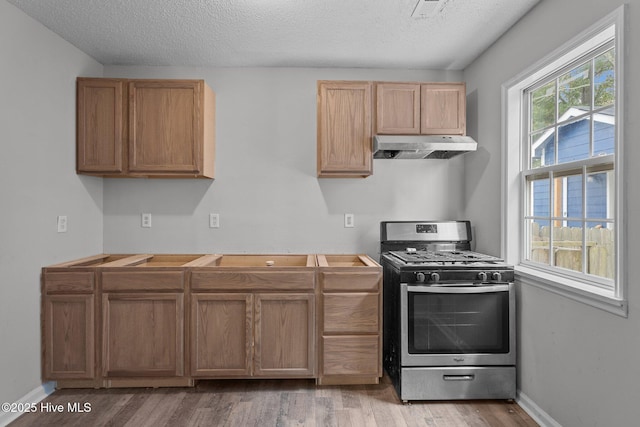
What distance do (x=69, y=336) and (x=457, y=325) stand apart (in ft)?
8.58

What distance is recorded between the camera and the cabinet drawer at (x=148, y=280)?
2773 millimetres

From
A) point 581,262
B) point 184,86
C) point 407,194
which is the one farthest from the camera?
point 407,194

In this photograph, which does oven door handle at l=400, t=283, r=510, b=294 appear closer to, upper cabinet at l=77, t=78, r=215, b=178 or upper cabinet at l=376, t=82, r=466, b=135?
upper cabinet at l=376, t=82, r=466, b=135

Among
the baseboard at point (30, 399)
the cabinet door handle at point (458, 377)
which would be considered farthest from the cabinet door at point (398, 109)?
the baseboard at point (30, 399)

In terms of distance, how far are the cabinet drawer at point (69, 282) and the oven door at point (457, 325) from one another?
2.13 m

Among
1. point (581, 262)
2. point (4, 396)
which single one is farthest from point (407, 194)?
point (4, 396)

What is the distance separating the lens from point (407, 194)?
3541 millimetres

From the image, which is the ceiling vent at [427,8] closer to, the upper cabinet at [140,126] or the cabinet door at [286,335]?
the upper cabinet at [140,126]

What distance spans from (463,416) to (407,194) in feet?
5.81

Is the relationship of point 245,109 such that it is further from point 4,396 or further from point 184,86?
point 4,396

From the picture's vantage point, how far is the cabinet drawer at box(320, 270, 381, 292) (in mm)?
2805

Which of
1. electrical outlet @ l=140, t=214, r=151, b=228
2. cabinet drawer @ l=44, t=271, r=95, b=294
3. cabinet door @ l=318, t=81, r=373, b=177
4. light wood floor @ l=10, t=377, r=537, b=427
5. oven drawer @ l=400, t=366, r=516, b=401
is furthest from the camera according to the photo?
electrical outlet @ l=140, t=214, r=151, b=228

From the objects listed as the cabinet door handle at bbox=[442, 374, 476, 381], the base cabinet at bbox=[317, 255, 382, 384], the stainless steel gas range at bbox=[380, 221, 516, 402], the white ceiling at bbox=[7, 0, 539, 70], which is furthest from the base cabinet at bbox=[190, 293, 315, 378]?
the white ceiling at bbox=[7, 0, 539, 70]

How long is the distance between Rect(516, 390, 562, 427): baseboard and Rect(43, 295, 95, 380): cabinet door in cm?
285
